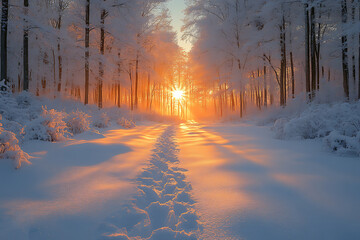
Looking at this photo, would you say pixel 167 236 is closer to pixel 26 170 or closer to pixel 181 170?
pixel 181 170

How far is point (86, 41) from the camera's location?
11.4 meters

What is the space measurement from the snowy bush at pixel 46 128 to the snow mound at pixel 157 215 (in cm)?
269

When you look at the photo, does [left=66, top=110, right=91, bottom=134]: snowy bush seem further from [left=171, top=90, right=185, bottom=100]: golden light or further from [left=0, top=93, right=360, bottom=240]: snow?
[left=171, top=90, right=185, bottom=100]: golden light

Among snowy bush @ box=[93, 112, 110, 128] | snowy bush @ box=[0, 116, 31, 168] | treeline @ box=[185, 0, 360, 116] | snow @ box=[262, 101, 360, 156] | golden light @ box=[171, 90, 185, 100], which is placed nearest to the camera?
snowy bush @ box=[0, 116, 31, 168]

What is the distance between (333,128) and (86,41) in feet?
42.3

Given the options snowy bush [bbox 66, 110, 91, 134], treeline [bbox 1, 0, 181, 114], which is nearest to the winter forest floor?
snowy bush [bbox 66, 110, 91, 134]

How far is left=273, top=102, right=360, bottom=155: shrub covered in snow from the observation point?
333 cm

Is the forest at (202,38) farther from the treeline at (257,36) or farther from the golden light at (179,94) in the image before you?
the golden light at (179,94)

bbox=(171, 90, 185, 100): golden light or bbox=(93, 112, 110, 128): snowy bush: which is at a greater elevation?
bbox=(171, 90, 185, 100): golden light

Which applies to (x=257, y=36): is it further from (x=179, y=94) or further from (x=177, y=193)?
(x=179, y=94)

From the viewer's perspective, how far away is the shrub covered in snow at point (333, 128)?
10.9 feet

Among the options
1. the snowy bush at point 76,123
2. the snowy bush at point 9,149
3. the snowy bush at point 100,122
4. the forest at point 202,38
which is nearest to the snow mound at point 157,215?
the snowy bush at point 9,149

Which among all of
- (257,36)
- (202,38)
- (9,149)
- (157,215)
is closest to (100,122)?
(9,149)

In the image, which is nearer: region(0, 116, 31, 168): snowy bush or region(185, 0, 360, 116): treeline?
region(0, 116, 31, 168): snowy bush
